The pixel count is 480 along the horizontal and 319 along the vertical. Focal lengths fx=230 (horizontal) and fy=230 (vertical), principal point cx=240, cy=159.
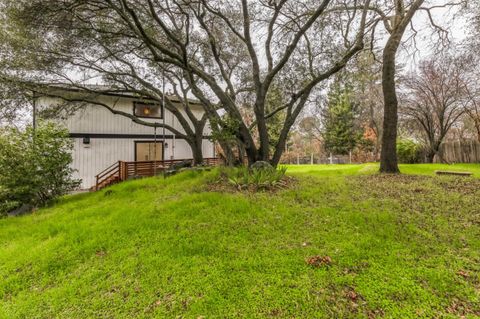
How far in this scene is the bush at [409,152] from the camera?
14.6 metres

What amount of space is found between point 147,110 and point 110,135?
2543mm

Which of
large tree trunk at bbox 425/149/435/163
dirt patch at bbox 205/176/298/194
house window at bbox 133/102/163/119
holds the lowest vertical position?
dirt patch at bbox 205/176/298/194

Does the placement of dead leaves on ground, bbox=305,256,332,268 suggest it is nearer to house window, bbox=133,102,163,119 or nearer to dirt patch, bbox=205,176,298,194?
dirt patch, bbox=205,176,298,194

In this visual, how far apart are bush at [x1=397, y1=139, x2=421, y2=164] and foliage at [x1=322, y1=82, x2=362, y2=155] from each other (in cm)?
767

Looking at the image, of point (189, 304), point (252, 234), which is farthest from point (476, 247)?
point (189, 304)

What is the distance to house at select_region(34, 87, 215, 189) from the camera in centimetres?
1149

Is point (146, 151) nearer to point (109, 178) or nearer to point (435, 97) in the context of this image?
point (109, 178)

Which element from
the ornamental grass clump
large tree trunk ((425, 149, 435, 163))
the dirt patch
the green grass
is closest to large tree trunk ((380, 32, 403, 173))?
the green grass

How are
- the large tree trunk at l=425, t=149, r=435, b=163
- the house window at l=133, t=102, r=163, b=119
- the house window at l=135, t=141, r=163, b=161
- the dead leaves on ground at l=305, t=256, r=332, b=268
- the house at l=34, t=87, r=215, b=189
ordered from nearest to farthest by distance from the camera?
the dead leaves on ground at l=305, t=256, r=332, b=268 < the house at l=34, t=87, r=215, b=189 < the house window at l=135, t=141, r=163, b=161 < the house window at l=133, t=102, r=163, b=119 < the large tree trunk at l=425, t=149, r=435, b=163

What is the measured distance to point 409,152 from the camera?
14.7 metres

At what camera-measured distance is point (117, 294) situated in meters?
2.63

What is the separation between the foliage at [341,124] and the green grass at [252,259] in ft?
61.2

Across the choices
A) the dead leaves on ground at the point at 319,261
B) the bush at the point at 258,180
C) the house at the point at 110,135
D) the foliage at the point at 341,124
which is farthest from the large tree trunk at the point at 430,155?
the dead leaves on ground at the point at 319,261

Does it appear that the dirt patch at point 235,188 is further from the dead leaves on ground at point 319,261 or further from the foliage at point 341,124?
the foliage at point 341,124
